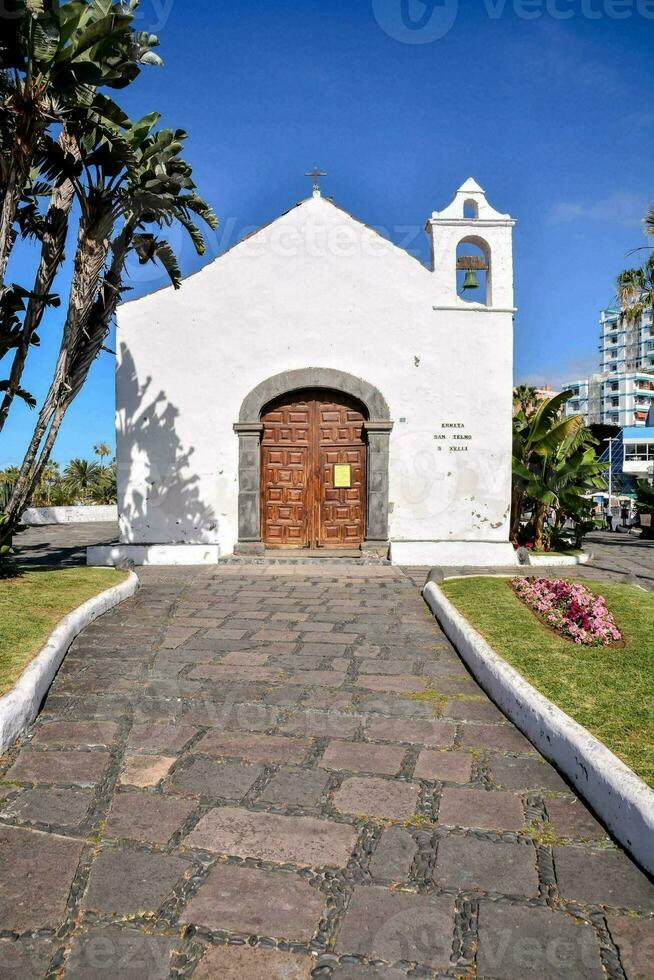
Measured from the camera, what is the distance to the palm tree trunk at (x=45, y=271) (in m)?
8.44

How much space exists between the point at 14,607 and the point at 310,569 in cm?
490

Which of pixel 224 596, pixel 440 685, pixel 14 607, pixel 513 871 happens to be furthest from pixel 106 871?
pixel 224 596

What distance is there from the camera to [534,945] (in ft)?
8.09

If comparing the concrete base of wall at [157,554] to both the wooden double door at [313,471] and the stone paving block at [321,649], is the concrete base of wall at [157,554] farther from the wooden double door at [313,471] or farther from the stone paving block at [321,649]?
the stone paving block at [321,649]

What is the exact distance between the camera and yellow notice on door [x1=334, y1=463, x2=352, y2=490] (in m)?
12.0

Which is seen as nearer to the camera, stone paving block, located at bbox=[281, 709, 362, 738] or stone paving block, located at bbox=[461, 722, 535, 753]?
stone paving block, located at bbox=[461, 722, 535, 753]

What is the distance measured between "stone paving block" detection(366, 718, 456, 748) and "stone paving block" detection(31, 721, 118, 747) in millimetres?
1657

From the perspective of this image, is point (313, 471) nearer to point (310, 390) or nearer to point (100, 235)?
point (310, 390)

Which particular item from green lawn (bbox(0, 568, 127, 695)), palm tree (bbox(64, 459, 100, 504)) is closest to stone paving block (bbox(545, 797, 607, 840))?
green lawn (bbox(0, 568, 127, 695))

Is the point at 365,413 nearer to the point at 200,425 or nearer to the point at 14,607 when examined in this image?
the point at 200,425

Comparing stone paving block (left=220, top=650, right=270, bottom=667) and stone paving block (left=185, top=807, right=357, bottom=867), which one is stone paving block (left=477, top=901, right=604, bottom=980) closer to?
stone paving block (left=185, top=807, right=357, bottom=867)

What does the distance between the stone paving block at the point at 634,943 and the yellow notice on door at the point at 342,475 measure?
959 centimetres

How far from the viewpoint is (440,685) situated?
5242 millimetres

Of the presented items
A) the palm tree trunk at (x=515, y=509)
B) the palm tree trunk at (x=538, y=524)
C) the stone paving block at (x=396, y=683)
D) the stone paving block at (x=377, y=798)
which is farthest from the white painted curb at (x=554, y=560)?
the stone paving block at (x=377, y=798)
